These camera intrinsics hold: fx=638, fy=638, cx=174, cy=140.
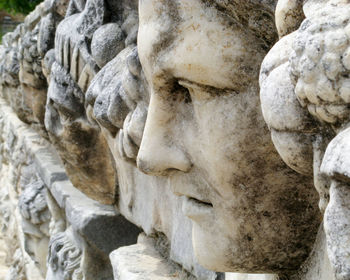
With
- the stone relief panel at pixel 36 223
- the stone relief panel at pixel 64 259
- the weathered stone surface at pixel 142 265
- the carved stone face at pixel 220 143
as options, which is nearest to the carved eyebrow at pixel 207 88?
the carved stone face at pixel 220 143

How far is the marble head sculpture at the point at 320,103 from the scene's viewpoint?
561 millimetres

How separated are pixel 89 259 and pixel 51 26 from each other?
99 cm

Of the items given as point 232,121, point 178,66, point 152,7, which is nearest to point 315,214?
point 232,121

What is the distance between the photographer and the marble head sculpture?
56cm

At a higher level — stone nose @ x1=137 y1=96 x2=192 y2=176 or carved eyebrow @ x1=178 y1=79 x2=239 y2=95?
carved eyebrow @ x1=178 y1=79 x2=239 y2=95

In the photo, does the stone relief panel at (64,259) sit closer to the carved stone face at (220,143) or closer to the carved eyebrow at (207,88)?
the carved stone face at (220,143)

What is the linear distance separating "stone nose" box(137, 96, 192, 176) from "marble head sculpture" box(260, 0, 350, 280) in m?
0.36

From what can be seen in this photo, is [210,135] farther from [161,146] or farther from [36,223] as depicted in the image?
[36,223]

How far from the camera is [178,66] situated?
0.97 metres

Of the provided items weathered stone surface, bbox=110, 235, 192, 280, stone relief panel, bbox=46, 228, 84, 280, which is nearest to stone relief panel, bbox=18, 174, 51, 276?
stone relief panel, bbox=46, 228, 84, 280

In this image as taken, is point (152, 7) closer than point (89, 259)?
Yes

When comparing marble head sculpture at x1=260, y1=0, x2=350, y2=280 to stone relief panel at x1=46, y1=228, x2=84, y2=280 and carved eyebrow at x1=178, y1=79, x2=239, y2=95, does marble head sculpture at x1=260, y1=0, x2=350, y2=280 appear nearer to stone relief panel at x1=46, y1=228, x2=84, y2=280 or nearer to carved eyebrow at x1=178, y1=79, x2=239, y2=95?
carved eyebrow at x1=178, y1=79, x2=239, y2=95

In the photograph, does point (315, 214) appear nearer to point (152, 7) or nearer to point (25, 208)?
point (152, 7)

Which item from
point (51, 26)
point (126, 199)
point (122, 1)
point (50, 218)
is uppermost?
point (122, 1)
